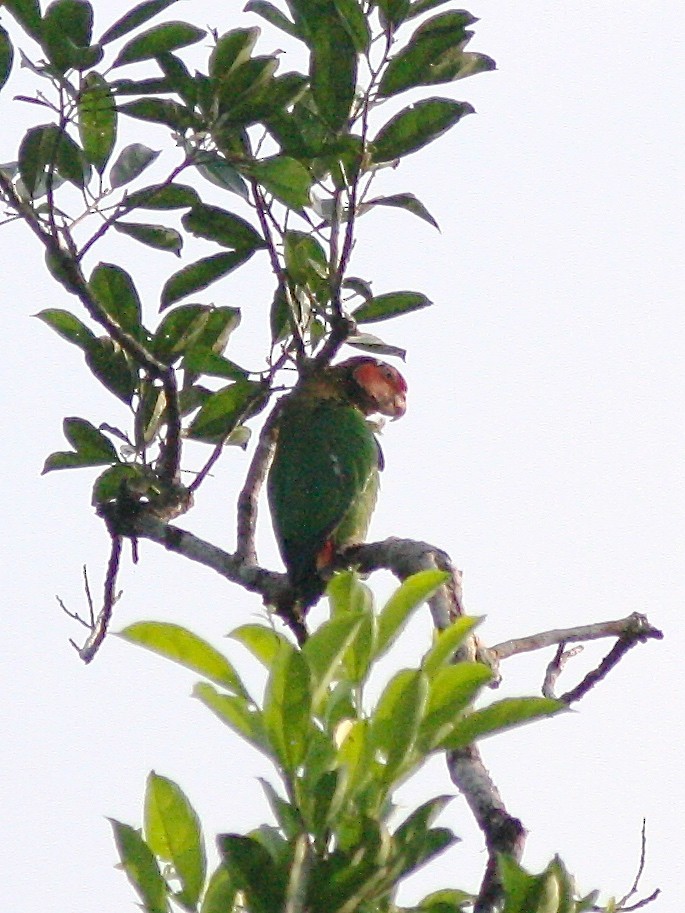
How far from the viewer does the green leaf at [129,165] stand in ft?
10.3

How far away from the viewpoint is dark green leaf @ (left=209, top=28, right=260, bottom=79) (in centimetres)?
301

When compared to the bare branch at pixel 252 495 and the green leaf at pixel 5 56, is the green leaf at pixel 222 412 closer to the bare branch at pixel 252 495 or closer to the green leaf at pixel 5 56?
the bare branch at pixel 252 495

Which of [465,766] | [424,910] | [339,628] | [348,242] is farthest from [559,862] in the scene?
[348,242]

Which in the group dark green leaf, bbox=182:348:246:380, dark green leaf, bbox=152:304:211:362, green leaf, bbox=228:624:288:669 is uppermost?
dark green leaf, bbox=152:304:211:362

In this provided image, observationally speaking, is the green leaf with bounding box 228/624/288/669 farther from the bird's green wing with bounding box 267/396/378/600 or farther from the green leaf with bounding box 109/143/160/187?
the bird's green wing with bounding box 267/396/378/600

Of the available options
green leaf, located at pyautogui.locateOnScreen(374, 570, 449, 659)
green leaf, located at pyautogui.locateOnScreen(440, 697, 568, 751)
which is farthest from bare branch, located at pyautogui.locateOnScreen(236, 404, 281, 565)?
green leaf, located at pyautogui.locateOnScreen(440, 697, 568, 751)

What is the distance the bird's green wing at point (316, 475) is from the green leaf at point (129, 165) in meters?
1.41

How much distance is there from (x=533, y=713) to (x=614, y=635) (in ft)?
4.84

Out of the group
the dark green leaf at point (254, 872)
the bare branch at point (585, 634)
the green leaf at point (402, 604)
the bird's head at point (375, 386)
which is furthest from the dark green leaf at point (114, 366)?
the dark green leaf at point (254, 872)

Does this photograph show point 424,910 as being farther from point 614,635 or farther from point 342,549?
point 342,549

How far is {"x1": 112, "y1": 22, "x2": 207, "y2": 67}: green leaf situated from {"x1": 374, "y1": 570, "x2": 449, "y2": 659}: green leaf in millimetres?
1642

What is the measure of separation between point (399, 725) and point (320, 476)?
2.97 meters

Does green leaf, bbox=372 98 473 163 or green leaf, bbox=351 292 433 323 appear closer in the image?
green leaf, bbox=372 98 473 163

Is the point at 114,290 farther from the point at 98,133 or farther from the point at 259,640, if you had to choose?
the point at 259,640
